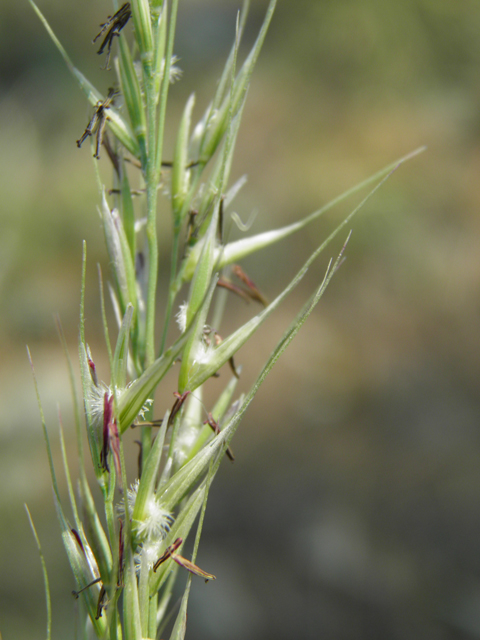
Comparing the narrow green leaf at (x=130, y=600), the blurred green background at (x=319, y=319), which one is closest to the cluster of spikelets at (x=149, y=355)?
the narrow green leaf at (x=130, y=600)

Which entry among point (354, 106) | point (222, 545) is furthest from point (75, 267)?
point (354, 106)

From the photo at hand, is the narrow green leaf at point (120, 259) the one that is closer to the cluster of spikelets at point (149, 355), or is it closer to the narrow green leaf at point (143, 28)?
the cluster of spikelets at point (149, 355)

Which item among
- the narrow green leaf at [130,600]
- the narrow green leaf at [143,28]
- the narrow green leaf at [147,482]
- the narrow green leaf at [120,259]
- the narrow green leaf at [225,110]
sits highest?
the narrow green leaf at [143,28]

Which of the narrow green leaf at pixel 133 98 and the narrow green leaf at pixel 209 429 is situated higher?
the narrow green leaf at pixel 133 98

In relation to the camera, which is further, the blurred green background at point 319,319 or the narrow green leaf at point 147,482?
the blurred green background at point 319,319

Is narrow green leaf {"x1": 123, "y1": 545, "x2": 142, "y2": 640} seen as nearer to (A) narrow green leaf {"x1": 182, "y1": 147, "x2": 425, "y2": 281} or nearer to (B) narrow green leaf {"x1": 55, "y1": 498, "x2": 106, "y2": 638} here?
(B) narrow green leaf {"x1": 55, "y1": 498, "x2": 106, "y2": 638}

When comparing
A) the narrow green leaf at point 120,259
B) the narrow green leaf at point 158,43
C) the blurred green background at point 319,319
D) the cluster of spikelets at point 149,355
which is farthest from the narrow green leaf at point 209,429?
the blurred green background at point 319,319
